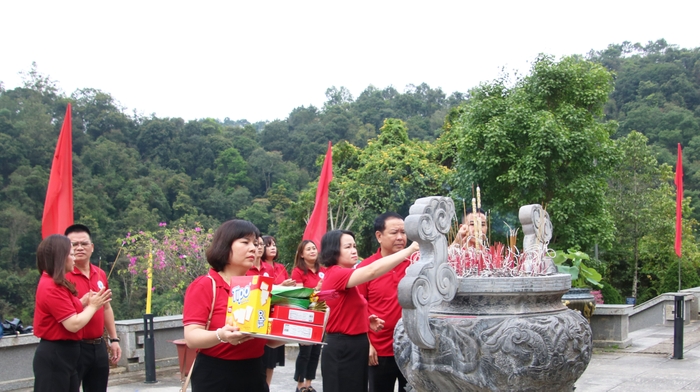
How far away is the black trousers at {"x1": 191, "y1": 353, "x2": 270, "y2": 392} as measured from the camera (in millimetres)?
2836

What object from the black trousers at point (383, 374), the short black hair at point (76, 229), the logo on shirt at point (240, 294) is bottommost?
the black trousers at point (383, 374)

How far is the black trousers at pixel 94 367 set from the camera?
3850 millimetres

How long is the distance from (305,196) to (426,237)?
2105 centimetres

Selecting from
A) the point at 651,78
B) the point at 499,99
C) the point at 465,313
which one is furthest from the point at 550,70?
the point at 651,78

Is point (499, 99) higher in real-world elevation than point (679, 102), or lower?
lower

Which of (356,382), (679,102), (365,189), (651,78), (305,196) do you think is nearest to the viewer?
(356,382)

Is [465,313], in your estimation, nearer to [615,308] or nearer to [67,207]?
[67,207]

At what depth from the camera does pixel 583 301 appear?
7727 millimetres

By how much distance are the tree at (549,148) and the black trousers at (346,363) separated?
1076 cm

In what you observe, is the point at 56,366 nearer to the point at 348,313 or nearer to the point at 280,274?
the point at 348,313

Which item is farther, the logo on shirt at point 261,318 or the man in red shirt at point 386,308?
the man in red shirt at point 386,308

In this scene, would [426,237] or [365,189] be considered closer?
[426,237]

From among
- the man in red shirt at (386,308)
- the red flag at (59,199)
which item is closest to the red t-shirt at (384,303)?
the man in red shirt at (386,308)

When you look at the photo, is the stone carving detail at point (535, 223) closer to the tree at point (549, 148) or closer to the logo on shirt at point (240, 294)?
the logo on shirt at point (240, 294)
